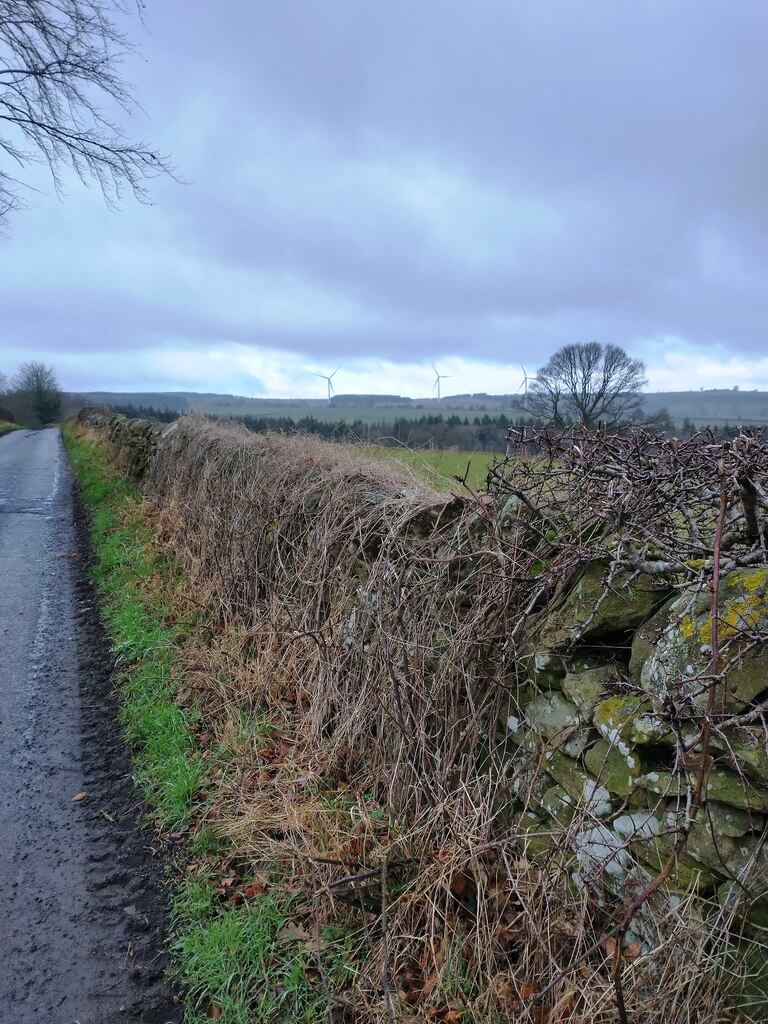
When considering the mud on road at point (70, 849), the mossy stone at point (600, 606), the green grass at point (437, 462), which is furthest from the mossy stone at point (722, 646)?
the mud on road at point (70, 849)

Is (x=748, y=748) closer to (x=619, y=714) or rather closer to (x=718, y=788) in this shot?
(x=718, y=788)

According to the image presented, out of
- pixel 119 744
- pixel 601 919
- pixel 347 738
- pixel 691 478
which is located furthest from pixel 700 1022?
pixel 119 744

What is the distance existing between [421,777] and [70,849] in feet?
6.56

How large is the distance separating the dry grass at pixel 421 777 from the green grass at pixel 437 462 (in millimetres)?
217

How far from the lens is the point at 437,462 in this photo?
5.42 metres

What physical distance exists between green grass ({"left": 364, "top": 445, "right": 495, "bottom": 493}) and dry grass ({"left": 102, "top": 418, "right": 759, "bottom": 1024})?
22cm

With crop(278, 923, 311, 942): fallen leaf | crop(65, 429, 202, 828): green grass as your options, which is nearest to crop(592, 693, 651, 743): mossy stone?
crop(278, 923, 311, 942): fallen leaf

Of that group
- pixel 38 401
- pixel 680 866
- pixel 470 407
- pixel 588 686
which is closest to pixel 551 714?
pixel 588 686

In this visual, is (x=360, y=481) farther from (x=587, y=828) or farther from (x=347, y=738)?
(x=587, y=828)

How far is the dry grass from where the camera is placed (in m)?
2.27

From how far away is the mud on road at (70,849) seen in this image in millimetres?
2635

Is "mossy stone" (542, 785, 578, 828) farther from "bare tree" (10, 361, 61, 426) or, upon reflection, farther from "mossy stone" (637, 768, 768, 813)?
"bare tree" (10, 361, 61, 426)

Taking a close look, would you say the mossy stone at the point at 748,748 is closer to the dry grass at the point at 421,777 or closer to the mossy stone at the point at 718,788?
the mossy stone at the point at 718,788

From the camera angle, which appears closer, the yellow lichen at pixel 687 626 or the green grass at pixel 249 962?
the yellow lichen at pixel 687 626
